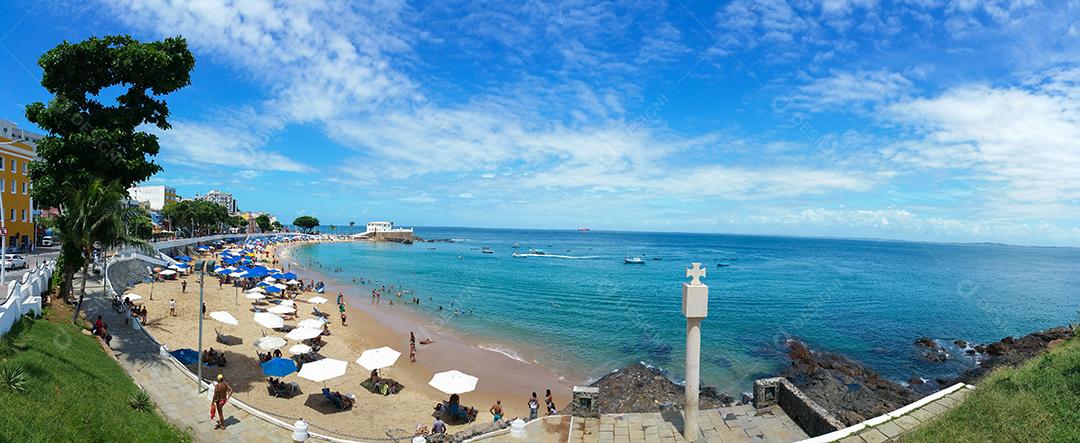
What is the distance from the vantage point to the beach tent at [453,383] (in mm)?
16578

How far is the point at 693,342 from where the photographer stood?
10594 millimetres

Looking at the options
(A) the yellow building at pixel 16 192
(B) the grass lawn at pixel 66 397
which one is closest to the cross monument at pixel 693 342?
(B) the grass lawn at pixel 66 397

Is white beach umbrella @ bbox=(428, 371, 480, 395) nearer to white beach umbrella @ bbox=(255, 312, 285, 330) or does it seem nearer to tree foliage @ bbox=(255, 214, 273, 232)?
white beach umbrella @ bbox=(255, 312, 285, 330)

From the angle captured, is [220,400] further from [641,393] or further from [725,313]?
[725,313]

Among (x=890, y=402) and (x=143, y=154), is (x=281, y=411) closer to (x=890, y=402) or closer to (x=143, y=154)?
(x=143, y=154)

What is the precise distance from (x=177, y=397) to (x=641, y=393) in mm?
15345

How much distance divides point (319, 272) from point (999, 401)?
6166 cm

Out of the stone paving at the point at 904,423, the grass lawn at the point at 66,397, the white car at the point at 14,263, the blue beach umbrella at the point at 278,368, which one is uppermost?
the white car at the point at 14,263

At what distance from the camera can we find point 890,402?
65.5 feet

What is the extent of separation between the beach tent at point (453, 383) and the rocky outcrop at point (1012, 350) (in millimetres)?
24560

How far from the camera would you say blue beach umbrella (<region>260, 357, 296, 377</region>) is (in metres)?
16.2

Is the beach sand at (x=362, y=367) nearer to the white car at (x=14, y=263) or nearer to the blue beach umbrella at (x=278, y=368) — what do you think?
the blue beach umbrella at (x=278, y=368)

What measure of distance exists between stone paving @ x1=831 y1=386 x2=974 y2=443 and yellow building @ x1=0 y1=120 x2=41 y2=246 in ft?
168

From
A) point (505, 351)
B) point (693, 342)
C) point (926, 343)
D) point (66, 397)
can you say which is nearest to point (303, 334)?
point (505, 351)
